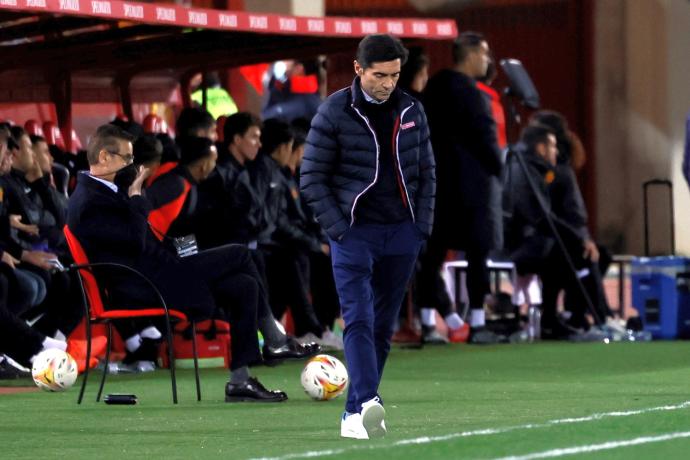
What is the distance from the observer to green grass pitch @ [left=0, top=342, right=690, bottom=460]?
347 inches

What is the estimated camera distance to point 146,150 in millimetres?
13633

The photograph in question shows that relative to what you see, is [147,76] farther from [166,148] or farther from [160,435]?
[160,435]

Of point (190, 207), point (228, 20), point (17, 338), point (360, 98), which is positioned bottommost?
point (17, 338)

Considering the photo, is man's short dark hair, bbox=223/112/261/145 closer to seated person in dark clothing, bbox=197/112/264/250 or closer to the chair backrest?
seated person in dark clothing, bbox=197/112/264/250

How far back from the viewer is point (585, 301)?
17.3 metres

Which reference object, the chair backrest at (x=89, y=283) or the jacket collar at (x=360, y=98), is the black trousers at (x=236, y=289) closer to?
the chair backrest at (x=89, y=283)

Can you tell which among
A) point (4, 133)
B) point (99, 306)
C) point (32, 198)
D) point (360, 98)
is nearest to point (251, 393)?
point (99, 306)

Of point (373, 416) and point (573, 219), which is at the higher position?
point (573, 219)

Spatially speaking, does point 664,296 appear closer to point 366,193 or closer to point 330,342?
point 330,342

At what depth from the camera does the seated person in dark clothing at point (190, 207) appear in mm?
13719

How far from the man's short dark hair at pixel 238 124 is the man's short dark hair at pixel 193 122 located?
0.48ft

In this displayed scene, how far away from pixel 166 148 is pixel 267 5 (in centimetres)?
859

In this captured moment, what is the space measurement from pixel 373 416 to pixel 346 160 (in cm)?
120

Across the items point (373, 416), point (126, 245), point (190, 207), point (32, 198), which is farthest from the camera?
point (32, 198)
